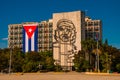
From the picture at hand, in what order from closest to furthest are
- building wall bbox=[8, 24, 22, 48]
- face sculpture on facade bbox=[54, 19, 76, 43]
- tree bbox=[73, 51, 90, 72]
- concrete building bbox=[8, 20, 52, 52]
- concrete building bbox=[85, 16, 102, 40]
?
tree bbox=[73, 51, 90, 72] < face sculpture on facade bbox=[54, 19, 76, 43] < concrete building bbox=[85, 16, 102, 40] < concrete building bbox=[8, 20, 52, 52] < building wall bbox=[8, 24, 22, 48]

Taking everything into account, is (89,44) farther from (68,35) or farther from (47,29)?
(47,29)

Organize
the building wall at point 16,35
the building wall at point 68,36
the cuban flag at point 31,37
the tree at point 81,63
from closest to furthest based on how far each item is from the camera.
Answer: the cuban flag at point 31,37, the tree at point 81,63, the building wall at point 68,36, the building wall at point 16,35

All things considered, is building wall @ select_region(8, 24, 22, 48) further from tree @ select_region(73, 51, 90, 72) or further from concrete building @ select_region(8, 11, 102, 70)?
tree @ select_region(73, 51, 90, 72)

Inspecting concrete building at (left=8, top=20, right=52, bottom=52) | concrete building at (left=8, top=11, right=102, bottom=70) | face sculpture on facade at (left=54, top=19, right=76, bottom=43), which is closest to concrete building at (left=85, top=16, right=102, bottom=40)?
concrete building at (left=8, top=20, right=52, bottom=52)

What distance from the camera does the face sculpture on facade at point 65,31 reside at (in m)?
127

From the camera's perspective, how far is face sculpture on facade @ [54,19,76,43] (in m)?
127

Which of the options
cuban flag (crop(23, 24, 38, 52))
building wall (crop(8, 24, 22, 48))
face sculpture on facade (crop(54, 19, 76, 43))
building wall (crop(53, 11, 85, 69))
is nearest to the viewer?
cuban flag (crop(23, 24, 38, 52))

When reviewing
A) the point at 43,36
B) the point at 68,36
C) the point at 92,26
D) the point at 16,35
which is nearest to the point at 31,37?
the point at 68,36

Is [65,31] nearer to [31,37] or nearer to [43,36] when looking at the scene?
[31,37]

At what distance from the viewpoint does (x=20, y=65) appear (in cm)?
10788

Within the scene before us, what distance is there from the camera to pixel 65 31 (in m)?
128

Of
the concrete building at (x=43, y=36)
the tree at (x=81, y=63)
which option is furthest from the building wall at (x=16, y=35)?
the tree at (x=81, y=63)

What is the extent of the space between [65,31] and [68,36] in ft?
7.00

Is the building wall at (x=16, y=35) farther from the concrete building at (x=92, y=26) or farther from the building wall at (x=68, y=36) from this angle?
the building wall at (x=68, y=36)
